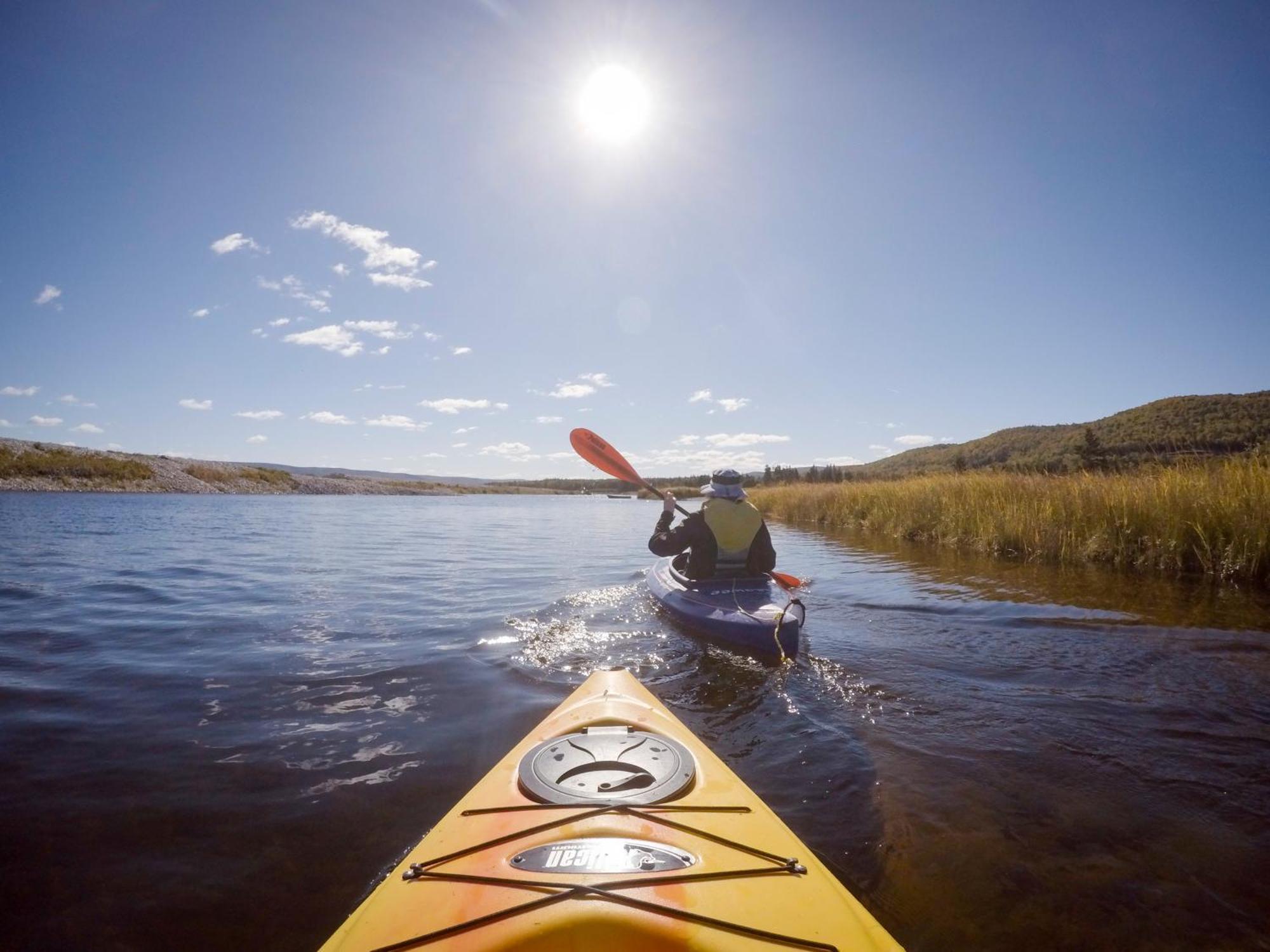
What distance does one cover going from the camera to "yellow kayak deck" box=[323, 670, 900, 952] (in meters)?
1.43

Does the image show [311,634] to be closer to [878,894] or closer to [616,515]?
[878,894]

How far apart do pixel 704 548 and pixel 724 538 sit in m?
0.25

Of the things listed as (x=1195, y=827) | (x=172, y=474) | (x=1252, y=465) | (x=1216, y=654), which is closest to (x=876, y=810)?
(x=1195, y=827)

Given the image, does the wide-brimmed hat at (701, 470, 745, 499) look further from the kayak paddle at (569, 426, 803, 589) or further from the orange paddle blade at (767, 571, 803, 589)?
the kayak paddle at (569, 426, 803, 589)

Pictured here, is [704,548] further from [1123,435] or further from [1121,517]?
[1123,435]

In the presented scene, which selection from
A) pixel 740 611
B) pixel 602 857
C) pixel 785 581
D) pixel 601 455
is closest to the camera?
pixel 602 857

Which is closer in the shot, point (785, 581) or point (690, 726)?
point (690, 726)

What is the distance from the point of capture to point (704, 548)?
21.5 ft

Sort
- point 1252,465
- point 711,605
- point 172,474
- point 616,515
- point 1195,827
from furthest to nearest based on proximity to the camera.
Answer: point 172,474 → point 616,515 → point 1252,465 → point 711,605 → point 1195,827

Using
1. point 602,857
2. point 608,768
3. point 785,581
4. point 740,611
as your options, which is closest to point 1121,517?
point 785,581

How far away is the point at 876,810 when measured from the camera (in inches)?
115

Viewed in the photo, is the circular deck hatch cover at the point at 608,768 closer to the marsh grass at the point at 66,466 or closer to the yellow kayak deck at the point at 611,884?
the yellow kayak deck at the point at 611,884

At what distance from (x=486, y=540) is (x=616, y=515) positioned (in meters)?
14.7

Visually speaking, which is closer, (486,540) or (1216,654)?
(1216,654)
